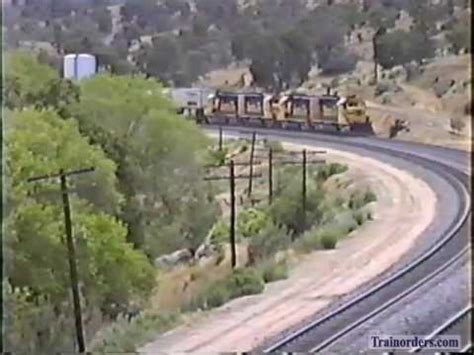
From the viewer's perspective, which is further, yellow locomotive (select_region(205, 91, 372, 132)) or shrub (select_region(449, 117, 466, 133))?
yellow locomotive (select_region(205, 91, 372, 132))

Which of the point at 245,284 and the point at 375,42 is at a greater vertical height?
the point at 375,42

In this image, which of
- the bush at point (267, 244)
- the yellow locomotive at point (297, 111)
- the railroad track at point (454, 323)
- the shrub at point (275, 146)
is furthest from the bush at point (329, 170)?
the railroad track at point (454, 323)

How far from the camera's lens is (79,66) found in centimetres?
2303

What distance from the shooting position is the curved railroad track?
9.53 metres

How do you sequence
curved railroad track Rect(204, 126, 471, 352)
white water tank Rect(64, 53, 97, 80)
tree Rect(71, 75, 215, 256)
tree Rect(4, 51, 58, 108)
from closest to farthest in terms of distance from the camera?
curved railroad track Rect(204, 126, 471, 352) → tree Rect(4, 51, 58, 108) → tree Rect(71, 75, 215, 256) → white water tank Rect(64, 53, 97, 80)

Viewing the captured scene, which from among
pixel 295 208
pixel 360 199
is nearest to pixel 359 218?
Result: pixel 360 199

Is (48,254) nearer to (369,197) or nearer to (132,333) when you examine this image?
(132,333)

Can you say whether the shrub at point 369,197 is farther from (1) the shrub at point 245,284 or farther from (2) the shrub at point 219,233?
(1) the shrub at point 245,284

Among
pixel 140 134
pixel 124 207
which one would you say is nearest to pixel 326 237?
pixel 124 207

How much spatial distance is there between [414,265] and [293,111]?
67.9 feet

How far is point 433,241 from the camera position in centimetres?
1405

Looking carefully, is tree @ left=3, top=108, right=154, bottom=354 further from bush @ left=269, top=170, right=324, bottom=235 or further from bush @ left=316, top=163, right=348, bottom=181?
bush @ left=316, top=163, right=348, bottom=181

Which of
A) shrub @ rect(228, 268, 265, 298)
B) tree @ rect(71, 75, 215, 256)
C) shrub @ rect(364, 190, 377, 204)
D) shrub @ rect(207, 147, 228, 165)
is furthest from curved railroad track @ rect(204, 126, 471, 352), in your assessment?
tree @ rect(71, 75, 215, 256)

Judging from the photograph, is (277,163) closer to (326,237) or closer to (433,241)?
(326,237)
